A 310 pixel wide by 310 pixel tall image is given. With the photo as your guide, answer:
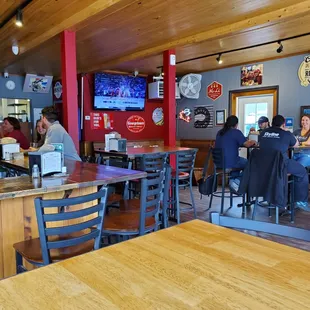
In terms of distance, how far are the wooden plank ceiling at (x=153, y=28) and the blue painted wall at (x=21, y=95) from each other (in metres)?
1.18

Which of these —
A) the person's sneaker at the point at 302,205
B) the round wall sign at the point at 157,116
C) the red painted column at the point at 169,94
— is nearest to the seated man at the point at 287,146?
the person's sneaker at the point at 302,205

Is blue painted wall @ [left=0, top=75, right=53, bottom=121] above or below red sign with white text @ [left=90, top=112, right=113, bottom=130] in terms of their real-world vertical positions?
above

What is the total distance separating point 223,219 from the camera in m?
1.55

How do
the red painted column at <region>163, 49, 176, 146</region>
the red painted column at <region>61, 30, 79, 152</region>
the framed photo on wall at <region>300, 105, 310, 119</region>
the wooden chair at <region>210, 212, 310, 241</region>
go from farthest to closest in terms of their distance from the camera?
the framed photo on wall at <region>300, 105, 310, 119</region>
the red painted column at <region>163, 49, 176, 146</region>
the red painted column at <region>61, 30, 79, 152</region>
the wooden chair at <region>210, 212, 310, 241</region>

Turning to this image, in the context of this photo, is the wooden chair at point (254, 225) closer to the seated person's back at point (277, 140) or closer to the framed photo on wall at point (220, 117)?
the seated person's back at point (277, 140)

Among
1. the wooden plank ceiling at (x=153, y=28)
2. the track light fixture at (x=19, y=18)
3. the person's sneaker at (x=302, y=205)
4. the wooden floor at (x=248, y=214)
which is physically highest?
the wooden plank ceiling at (x=153, y=28)

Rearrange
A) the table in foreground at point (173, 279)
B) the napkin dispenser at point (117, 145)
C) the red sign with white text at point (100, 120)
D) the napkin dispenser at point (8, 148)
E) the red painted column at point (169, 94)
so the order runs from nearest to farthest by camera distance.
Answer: the table in foreground at point (173, 279), the napkin dispenser at point (8, 148), the napkin dispenser at point (117, 145), the red painted column at point (169, 94), the red sign with white text at point (100, 120)

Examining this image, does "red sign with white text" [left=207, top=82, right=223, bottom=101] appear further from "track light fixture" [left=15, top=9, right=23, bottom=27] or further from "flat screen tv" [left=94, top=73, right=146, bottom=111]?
"track light fixture" [left=15, top=9, right=23, bottom=27]

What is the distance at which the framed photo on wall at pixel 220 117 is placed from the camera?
754 cm

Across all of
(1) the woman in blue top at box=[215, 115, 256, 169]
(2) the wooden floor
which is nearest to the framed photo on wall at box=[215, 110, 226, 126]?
(2) the wooden floor

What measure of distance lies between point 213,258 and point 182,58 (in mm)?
5897

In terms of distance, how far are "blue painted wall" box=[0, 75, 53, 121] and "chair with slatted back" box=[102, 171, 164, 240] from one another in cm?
632

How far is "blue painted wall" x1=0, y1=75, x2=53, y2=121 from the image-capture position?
7.66 metres

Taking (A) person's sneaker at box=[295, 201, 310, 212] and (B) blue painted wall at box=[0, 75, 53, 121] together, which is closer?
(A) person's sneaker at box=[295, 201, 310, 212]
